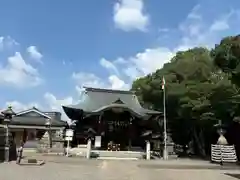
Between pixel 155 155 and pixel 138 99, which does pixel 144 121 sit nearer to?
pixel 155 155

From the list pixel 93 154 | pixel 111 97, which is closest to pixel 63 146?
pixel 93 154

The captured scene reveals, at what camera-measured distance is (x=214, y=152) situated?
24172mm

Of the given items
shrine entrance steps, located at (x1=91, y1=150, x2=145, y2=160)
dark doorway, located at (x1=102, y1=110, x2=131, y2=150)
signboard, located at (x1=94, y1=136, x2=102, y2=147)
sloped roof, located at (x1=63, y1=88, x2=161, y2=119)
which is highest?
sloped roof, located at (x1=63, y1=88, x2=161, y2=119)

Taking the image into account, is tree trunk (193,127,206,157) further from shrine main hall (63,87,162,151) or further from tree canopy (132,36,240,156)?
shrine main hall (63,87,162,151)

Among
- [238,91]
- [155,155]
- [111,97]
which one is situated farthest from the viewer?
[111,97]

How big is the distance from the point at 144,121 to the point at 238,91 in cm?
1297

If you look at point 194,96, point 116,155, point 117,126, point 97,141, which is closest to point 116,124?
point 117,126

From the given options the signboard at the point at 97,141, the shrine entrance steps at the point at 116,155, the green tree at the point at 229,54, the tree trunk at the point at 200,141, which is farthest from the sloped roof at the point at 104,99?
Result: the green tree at the point at 229,54

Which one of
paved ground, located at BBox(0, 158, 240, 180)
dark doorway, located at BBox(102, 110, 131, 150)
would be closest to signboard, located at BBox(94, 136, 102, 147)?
dark doorway, located at BBox(102, 110, 131, 150)

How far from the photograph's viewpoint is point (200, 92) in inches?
1228

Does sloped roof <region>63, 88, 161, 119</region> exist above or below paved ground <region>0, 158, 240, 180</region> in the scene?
above

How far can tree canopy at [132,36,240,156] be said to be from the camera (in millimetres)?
21828

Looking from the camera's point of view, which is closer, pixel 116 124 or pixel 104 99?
pixel 116 124

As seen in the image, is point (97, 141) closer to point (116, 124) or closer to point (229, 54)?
point (116, 124)
